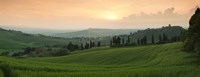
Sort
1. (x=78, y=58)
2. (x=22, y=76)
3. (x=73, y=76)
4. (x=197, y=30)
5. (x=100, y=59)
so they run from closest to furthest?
(x=22, y=76) < (x=73, y=76) < (x=197, y=30) < (x=100, y=59) < (x=78, y=58)

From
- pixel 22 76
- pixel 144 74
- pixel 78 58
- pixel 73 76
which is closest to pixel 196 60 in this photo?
pixel 144 74

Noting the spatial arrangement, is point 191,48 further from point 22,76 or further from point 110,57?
point 22,76

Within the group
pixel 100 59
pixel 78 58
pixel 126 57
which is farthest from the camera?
pixel 78 58

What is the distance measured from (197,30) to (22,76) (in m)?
48.9

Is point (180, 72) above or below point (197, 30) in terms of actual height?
below

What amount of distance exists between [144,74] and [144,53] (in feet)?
224

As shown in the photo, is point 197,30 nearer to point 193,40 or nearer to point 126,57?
point 193,40

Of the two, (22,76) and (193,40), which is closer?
(22,76)

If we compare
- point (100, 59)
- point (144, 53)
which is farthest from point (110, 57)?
point (144, 53)

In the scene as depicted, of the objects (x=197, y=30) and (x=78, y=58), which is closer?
(x=197, y=30)

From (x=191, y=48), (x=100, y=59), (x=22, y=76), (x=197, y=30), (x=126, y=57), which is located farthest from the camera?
(x=100, y=59)

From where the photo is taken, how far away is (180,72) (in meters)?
43.6

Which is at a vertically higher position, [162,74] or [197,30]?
[197,30]

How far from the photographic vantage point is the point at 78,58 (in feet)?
422
